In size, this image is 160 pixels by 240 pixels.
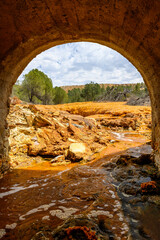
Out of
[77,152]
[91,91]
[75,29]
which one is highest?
[91,91]

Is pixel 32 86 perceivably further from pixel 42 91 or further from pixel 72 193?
pixel 72 193

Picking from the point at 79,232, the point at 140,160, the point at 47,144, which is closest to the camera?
the point at 79,232

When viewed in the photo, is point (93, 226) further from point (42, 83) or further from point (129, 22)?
point (42, 83)

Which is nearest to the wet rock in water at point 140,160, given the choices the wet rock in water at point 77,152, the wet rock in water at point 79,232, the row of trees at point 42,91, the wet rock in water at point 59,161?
the wet rock in water at point 77,152

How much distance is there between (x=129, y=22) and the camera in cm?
244

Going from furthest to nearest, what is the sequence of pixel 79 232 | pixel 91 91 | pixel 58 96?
pixel 91 91
pixel 58 96
pixel 79 232

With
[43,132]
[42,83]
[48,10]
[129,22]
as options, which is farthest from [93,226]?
[42,83]

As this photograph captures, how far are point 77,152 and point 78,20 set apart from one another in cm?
460

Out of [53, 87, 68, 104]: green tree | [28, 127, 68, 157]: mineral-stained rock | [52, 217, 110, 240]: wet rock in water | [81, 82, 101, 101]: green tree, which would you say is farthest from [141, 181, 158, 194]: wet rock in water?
[81, 82, 101, 101]: green tree

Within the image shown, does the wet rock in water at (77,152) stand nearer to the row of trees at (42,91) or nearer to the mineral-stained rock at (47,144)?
the mineral-stained rock at (47,144)

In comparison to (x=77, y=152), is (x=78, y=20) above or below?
above

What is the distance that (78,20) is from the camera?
→ 9.11ft

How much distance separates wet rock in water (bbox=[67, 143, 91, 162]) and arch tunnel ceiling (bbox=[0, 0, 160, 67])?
164 inches

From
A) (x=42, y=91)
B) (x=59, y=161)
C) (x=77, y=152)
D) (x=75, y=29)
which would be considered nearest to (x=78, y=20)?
(x=75, y=29)
